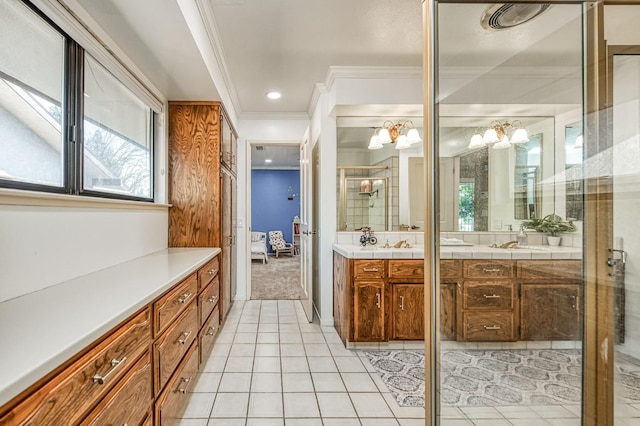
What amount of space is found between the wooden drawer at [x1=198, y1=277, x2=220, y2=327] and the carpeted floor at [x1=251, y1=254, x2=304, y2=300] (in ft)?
5.91

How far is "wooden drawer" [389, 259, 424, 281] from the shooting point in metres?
2.77

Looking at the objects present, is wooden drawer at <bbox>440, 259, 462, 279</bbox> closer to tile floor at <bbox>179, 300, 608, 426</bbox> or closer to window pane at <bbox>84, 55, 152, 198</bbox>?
tile floor at <bbox>179, 300, 608, 426</bbox>

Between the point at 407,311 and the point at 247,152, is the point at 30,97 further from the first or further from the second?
the point at 247,152

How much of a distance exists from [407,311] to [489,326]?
2.29 ft

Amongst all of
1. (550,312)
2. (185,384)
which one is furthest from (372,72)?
(185,384)

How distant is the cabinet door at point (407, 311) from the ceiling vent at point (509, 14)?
1.95 metres

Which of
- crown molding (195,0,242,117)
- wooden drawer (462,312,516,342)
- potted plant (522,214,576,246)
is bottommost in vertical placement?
wooden drawer (462,312,516,342)

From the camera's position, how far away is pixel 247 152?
4.39 m

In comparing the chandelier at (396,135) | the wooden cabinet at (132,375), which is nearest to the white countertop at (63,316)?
the wooden cabinet at (132,375)

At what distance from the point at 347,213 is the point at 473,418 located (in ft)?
7.01

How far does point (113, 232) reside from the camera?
1966 millimetres

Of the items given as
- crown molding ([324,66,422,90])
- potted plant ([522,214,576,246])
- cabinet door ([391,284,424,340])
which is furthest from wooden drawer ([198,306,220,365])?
crown molding ([324,66,422,90])

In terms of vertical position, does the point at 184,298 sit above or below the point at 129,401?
above

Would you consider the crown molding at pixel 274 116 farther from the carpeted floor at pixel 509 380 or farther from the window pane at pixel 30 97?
the carpeted floor at pixel 509 380
